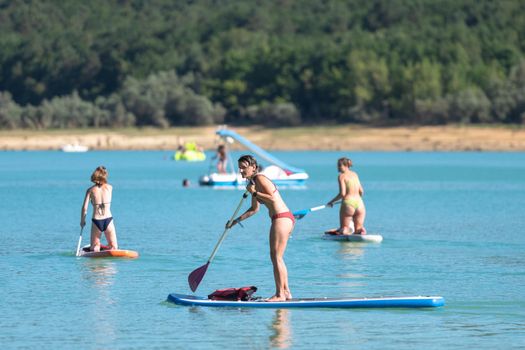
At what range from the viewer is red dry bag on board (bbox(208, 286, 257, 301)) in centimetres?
1823

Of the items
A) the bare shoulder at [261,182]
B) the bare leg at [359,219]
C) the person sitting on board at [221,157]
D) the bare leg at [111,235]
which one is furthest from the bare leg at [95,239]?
the person sitting on board at [221,157]

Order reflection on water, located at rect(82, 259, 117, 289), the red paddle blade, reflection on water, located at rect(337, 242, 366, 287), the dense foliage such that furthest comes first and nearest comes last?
the dense foliage < reflection on water, located at rect(337, 242, 366, 287) < reflection on water, located at rect(82, 259, 117, 289) < the red paddle blade

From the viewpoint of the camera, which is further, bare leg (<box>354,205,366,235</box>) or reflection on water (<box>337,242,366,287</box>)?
bare leg (<box>354,205,366,235</box>)

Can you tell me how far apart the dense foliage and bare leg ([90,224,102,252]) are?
76.7 meters

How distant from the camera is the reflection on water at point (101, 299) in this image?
16.4 m

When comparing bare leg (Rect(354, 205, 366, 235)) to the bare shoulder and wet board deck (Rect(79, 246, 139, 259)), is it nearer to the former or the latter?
wet board deck (Rect(79, 246, 139, 259))

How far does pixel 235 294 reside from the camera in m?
18.3

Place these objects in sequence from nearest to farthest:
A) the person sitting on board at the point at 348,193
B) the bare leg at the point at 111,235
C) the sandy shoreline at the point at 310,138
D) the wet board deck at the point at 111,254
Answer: the bare leg at the point at 111,235, the wet board deck at the point at 111,254, the person sitting on board at the point at 348,193, the sandy shoreline at the point at 310,138

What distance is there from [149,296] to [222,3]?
149810mm

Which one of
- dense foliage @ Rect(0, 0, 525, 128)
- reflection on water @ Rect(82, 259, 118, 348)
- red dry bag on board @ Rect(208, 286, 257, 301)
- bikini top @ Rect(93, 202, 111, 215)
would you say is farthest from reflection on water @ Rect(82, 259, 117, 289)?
dense foliage @ Rect(0, 0, 525, 128)

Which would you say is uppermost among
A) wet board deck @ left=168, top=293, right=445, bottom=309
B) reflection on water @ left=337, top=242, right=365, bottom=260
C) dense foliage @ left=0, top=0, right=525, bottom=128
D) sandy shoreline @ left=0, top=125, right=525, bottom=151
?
dense foliage @ left=0, top=0, right=525, bottom=128

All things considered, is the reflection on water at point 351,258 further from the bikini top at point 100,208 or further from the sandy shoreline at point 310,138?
the sandy shoreline at point 310,138

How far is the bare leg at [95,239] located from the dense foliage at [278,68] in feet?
252

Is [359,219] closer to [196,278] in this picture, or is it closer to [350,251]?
[350,251]
